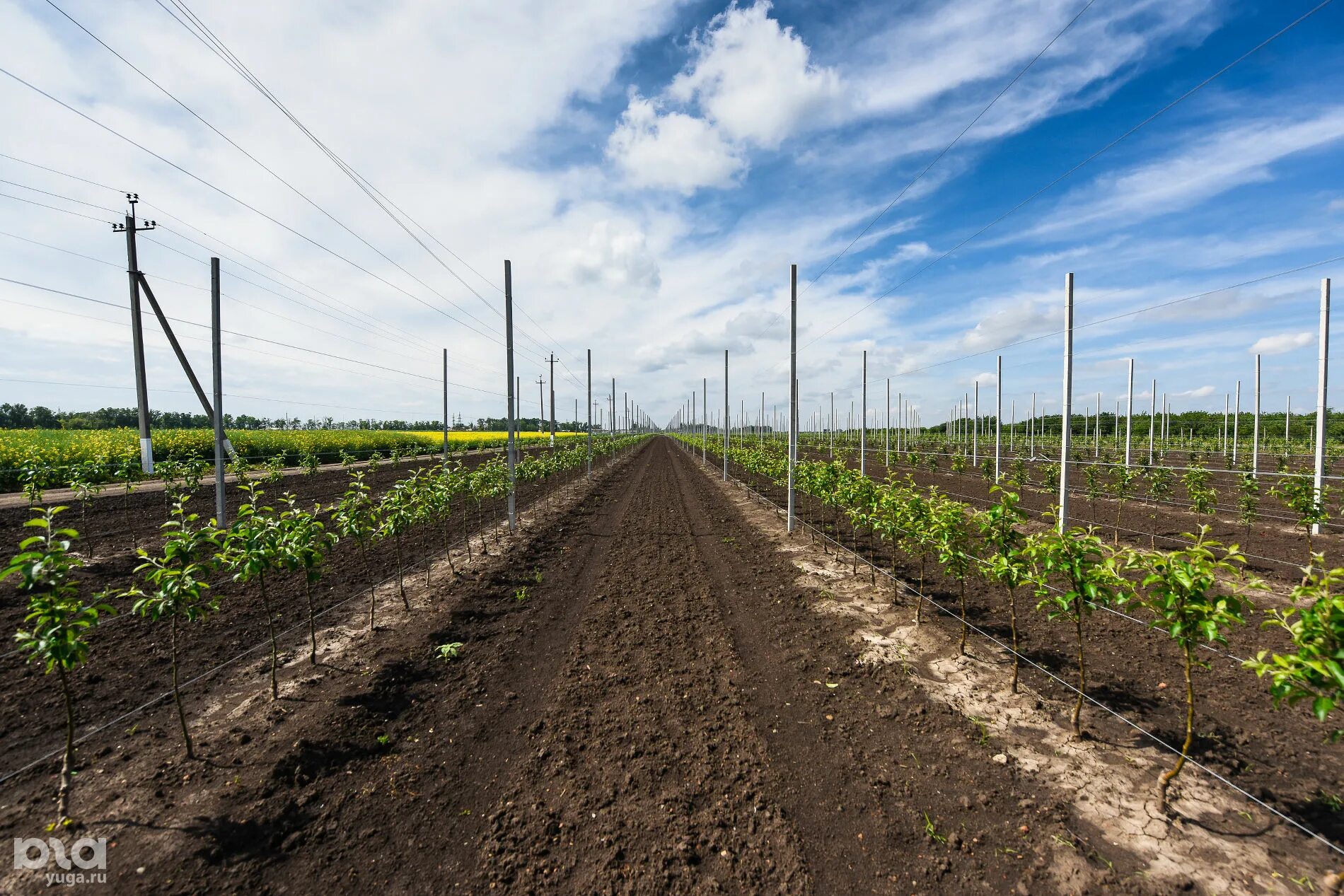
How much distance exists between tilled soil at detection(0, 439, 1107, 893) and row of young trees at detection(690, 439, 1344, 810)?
1.47 m

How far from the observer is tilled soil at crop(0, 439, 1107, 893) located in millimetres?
3217

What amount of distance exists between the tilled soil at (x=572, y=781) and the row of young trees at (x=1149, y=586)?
147 centimetres

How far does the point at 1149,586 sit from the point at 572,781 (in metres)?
4.66

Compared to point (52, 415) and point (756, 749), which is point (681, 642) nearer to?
point (756, 749)

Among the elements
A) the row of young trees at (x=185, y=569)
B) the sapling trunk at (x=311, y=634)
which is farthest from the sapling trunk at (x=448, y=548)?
the sapling trunk at (x=311, y=634)

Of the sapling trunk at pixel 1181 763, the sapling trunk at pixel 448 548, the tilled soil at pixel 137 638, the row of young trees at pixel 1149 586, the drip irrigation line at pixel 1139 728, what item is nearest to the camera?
the row of young trees at pixel 1149 586

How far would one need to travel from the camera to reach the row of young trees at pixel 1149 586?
2.78 meters

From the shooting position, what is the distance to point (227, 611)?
25.5ft

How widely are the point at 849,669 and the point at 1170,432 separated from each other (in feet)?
245

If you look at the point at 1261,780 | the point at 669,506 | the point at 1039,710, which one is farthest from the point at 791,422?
the point at 1261,780

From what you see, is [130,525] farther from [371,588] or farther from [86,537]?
[371,588]

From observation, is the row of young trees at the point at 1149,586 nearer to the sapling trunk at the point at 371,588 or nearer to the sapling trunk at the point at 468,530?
the sapling trunk at the point at 371,588

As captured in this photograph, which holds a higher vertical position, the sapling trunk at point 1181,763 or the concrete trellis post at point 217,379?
the concrete trellis post at point 217,379

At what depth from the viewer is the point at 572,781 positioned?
4043 mm
